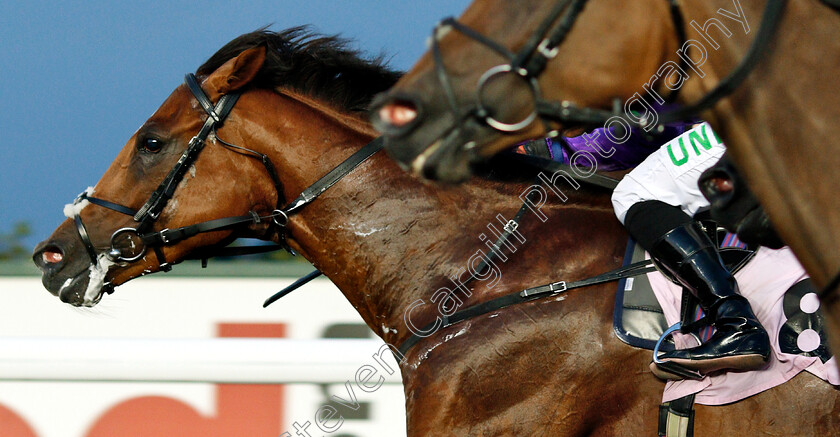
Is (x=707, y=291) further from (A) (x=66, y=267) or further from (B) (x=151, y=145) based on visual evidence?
(A) (x=66, y=267)

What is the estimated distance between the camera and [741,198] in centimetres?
177

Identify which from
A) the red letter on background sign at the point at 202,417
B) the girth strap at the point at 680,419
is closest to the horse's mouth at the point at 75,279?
the red letter on background sign at the point at 202,417

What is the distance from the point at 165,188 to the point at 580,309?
1.55 meters

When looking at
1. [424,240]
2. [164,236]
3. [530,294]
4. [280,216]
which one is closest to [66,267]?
[164,236]

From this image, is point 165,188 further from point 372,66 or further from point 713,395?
point 713,395

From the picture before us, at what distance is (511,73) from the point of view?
4.79 ft

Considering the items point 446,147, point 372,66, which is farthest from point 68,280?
point 446,147

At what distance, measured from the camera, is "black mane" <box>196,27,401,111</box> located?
304 cm

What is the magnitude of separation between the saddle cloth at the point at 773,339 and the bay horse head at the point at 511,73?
1.07 meters

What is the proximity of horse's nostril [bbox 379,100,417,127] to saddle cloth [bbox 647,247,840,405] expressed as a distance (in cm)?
128

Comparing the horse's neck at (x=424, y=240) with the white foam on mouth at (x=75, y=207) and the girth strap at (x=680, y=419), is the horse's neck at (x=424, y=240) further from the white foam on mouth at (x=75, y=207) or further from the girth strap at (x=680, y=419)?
the white foam on mouth at (x=75, y=207)

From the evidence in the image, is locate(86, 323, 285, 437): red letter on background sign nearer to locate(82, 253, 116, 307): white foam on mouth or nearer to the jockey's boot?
locate(82, 253, 116, 307): white foam on mouth

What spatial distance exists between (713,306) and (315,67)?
5.63 ft

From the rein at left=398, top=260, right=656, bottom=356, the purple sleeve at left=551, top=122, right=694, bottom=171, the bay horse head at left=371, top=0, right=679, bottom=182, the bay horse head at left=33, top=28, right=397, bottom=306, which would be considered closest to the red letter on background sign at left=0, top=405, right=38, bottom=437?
the bay horse head at left=33, top=28, right=397, bottom=306
